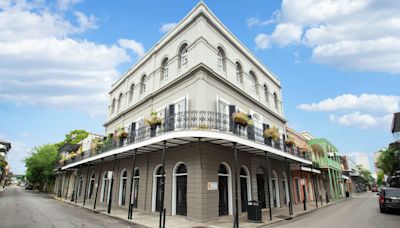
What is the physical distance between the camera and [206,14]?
1326cm

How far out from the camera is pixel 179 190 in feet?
38.4

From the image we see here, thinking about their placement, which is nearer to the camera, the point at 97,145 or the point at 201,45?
the point at 201,45

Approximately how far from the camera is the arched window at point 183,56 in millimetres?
13923

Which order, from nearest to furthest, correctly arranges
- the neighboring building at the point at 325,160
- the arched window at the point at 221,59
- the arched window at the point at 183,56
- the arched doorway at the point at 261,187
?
the arched window at the point at 183,56 → the arched window at the point at 221,59 → the arched doorway at the point at 261,187 → the neighboring building at the point at 325,160

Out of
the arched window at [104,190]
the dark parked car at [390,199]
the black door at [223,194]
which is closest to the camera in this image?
the black door at [223,194]

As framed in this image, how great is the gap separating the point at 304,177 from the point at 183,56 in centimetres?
1792

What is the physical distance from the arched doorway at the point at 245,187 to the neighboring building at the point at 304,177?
4781 millimetres

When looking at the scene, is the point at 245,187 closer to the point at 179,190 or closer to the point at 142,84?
the point at 179,190

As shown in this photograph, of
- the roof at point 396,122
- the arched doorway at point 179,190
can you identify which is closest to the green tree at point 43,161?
the arched doorway at point 179,190

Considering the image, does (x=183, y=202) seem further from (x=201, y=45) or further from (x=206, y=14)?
(x=206, y=14)

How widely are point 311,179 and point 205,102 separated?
66.1 feet

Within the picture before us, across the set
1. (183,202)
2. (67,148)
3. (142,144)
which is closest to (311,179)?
(183,202)

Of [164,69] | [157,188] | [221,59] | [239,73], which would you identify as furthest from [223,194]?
[164,69]

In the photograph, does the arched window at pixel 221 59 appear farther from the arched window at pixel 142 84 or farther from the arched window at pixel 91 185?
the arched window at pixel 91 185
